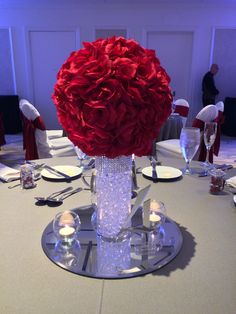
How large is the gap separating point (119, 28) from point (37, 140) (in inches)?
150

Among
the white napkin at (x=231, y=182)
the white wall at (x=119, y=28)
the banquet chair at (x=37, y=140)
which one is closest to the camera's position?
the white napkin at (x=231, y=182)

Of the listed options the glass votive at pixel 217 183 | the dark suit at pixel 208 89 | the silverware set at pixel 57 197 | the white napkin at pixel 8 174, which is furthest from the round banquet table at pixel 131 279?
the dark suit at pixel 208 89

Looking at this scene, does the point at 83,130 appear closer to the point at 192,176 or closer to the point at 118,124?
the point at 118,124

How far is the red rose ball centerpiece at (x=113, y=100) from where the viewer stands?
69 centimetres

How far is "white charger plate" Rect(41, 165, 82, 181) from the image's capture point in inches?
51.4

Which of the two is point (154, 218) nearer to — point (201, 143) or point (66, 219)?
point (66, 219)

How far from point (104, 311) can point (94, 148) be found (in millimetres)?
360

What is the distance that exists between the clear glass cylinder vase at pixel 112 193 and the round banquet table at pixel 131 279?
0.18 meters

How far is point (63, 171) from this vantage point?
1383 millimetres

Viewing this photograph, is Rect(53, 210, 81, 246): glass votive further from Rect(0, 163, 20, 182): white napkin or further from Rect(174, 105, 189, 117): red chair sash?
Rect(174, 105, 189, 117): red chair sash

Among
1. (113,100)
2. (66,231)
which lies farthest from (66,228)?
(113,100)

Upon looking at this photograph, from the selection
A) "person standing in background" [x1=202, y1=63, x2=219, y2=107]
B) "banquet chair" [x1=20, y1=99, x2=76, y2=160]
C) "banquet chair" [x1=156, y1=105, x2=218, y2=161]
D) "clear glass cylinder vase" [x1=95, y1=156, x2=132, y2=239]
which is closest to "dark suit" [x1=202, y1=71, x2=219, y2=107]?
"person standing in background" [x1=202, y1=63, x2=219, y2=107]

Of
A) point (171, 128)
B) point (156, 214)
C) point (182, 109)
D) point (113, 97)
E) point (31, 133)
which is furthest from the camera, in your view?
point (182, 109)

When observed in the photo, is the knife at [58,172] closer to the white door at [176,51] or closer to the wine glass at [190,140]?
the wine glass at [190,140]
